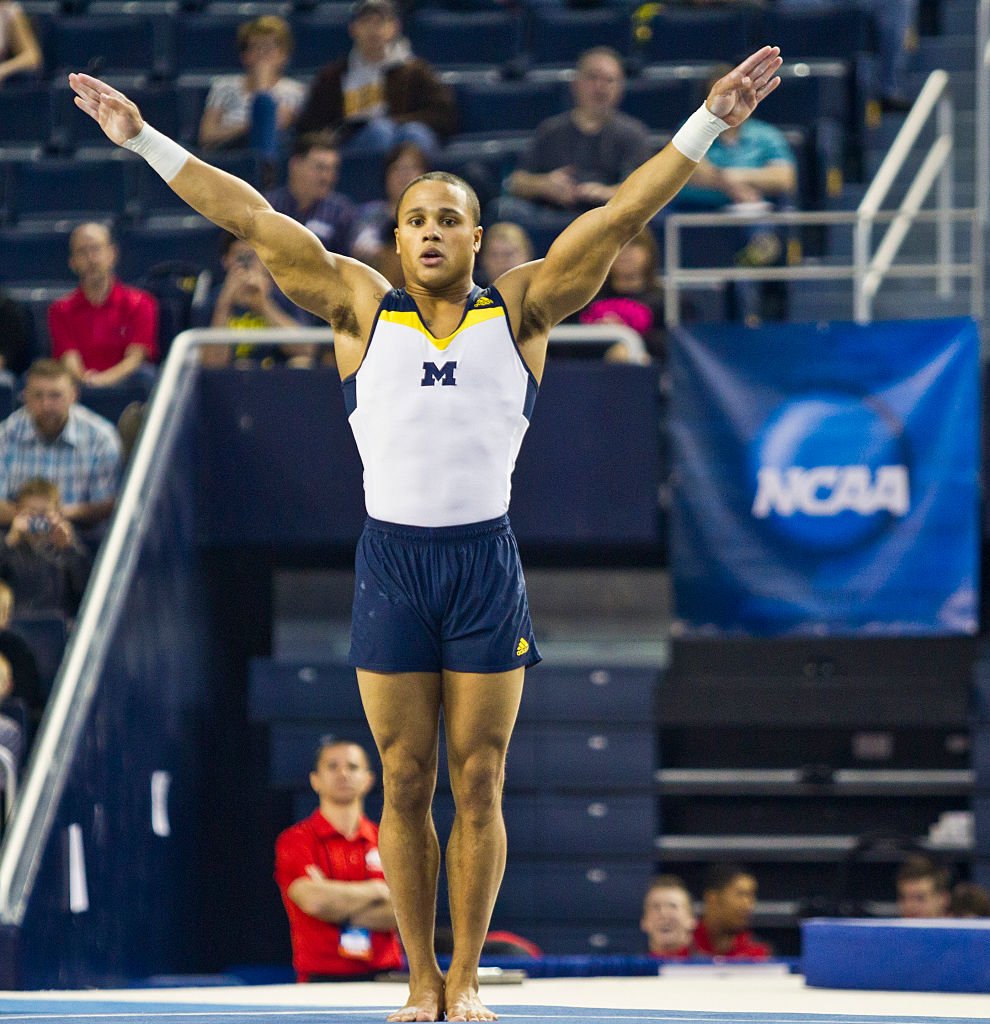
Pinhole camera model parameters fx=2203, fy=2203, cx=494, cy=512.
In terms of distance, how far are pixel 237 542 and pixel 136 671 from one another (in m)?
1.10

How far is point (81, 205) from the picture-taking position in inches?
444

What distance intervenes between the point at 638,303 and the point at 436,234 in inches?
189

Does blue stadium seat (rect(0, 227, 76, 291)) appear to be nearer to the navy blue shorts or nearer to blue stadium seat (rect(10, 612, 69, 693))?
blue stadium seat (rect(10, 612, 69, 693))

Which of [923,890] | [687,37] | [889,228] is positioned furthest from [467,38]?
[923,890]

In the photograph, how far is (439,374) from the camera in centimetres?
462

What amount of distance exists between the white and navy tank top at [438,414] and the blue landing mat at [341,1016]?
1.07 m

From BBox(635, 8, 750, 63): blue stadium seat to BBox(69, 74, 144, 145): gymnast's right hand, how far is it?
6.88 metres

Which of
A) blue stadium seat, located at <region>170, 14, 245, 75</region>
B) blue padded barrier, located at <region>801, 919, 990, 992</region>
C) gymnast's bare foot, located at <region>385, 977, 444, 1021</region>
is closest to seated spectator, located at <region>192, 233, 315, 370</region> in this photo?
blue stadium seat, located at <region>170, 14, 245, 75</region>

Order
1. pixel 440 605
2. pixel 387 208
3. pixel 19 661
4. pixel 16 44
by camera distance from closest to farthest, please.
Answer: pixel 440 605, pixel 19 661, pixel 387 208, pixel 16 44

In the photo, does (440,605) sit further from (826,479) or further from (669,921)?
(826,479)

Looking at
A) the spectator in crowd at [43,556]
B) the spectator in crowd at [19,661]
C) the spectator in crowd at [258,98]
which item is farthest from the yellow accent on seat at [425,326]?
the spectator in crowd at [258,98]

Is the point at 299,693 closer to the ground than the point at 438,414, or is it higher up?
closer to the ground

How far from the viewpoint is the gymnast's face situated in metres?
4.64

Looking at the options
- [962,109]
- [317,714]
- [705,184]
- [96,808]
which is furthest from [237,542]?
[962,109]
